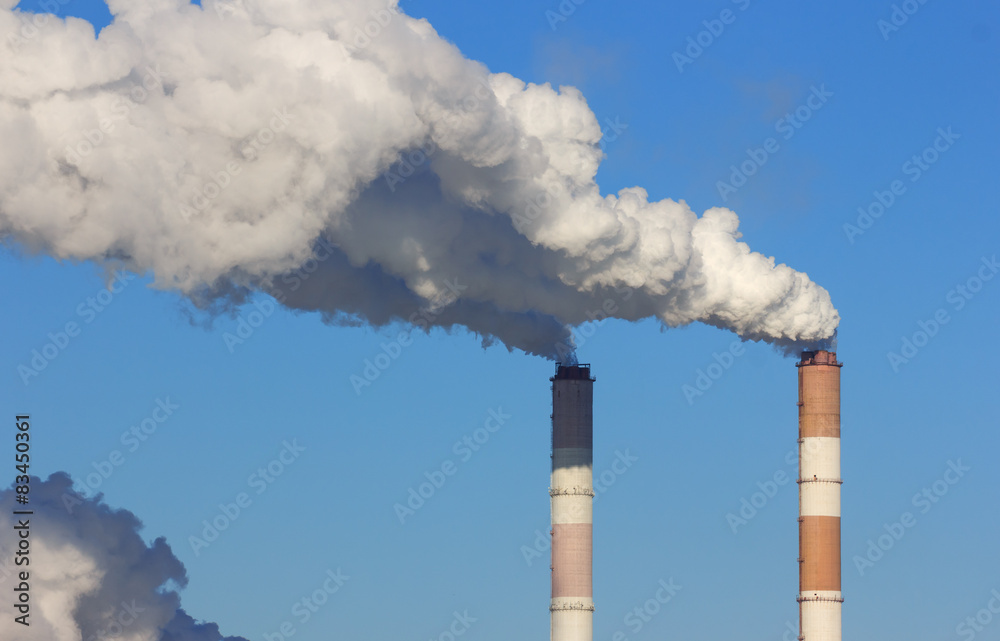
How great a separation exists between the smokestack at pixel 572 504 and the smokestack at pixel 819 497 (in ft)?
33.1

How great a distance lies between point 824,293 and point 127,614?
3578cm

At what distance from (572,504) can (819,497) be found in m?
11.7

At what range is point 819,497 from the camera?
80.6m

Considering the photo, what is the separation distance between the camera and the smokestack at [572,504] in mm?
81750

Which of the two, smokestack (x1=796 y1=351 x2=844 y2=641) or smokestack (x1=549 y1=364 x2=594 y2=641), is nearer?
smokestack (x1=796 y1=351 x2=844 y2=641)

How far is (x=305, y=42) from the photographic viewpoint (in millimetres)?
55969

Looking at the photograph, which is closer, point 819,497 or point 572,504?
point 819,497

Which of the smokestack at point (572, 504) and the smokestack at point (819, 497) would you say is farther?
the smokestack at point (572, 504)

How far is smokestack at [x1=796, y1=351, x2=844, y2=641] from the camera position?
262 feet

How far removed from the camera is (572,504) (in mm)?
82375

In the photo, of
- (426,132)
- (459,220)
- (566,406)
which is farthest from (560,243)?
(566,406)

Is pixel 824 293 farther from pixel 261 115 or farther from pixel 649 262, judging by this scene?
pixel 261 115

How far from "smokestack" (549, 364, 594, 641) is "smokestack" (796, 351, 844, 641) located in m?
10.1

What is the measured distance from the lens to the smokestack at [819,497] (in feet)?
262
